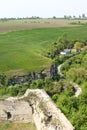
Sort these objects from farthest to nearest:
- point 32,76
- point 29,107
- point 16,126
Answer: point 32,76 → point 29,107 → point 16,126

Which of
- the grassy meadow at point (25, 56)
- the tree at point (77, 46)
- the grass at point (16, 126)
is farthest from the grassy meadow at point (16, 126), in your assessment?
the tree at point (77, 46)

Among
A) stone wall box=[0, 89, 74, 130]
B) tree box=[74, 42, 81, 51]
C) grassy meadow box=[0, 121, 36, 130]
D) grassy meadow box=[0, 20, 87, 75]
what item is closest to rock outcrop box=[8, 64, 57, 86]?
grassy meadow box=[0, 20, 87, 75]

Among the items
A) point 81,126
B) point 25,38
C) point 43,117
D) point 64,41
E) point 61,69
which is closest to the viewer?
point 43,117

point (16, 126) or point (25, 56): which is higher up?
point (16, 126)

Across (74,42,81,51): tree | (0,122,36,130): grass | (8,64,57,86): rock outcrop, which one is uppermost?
(0,122,36,130): grass

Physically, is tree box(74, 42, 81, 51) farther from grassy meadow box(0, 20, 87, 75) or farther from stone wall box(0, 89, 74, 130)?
stone wall box(0, 89, 74, 130)

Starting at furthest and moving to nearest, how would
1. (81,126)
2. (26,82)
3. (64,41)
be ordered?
(64,41) → (26,82) → (81,126)

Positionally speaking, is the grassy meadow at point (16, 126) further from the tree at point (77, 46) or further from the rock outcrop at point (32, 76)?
the tree at point (77, 46)

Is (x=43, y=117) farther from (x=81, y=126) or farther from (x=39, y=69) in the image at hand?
(x=39, y=69)

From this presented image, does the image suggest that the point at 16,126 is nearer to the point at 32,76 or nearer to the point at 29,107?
the point at 29,107

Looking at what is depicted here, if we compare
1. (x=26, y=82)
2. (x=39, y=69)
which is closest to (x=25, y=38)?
(x=39, y=69)

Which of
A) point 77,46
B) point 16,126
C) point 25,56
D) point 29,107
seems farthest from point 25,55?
point 16,126
